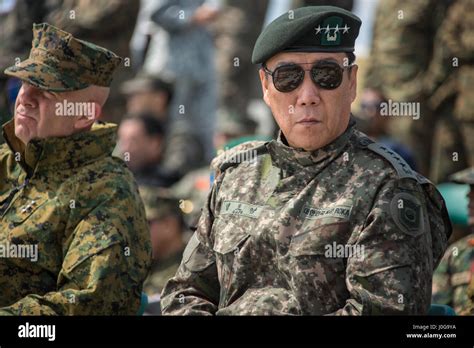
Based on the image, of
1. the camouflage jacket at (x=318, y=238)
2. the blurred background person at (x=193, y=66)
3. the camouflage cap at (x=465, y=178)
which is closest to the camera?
the camouflage jacket at (x=318, y=238)

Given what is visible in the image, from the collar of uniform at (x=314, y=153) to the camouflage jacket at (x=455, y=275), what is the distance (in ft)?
6.36

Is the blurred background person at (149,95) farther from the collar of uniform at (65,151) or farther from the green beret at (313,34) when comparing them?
the green beret at (313,34)

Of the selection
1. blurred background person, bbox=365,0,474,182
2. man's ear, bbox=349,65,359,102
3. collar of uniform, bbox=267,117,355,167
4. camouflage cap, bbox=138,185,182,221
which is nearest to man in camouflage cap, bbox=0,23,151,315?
collar of uniform, bbox=267,117,355,167

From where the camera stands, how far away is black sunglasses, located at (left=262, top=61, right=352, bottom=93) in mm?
4777

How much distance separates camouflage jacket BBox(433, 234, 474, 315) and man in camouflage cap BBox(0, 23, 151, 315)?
2074 millimetres

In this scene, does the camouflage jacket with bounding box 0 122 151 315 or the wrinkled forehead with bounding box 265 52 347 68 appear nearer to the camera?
the wrinkled forehead with bounding box 265 52 347 68

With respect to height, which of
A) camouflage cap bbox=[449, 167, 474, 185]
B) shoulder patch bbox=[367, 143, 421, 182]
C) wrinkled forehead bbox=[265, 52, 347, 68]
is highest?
wrinkled forehead bbox=[265, 52, 347, 68]

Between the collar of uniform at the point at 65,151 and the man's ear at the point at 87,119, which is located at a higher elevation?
the man's ear at the point at 87,119

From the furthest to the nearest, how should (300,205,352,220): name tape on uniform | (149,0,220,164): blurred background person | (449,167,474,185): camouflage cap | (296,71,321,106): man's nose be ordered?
(149,0,220,164): blurred background person → (449,167,474,185): camouflage cap → (296,71,321,106): man's nose → (300,205,352,220): name tape on uniform

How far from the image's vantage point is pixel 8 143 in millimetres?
5516

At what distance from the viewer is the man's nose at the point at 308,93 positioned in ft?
15.6

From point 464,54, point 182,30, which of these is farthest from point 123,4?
point 464,54

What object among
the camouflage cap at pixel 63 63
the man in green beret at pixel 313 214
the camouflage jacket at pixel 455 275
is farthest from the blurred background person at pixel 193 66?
the man in green beret at pixel 313 214

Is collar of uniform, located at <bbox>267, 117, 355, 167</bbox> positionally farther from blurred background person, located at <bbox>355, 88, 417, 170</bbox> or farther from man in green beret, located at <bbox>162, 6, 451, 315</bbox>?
blurred background person, located at <bbox>355, 88, 417, 170</bbox>
